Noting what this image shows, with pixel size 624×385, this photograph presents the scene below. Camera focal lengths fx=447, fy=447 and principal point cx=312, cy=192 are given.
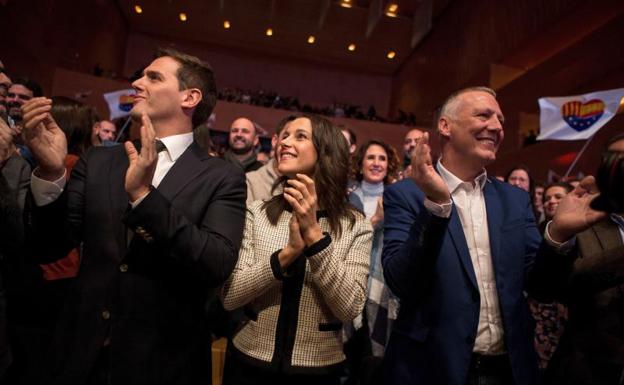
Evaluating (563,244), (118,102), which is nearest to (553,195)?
(563,244)

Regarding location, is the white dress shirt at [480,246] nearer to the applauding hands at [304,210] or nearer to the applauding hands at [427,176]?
the applauding hands at [427,176]

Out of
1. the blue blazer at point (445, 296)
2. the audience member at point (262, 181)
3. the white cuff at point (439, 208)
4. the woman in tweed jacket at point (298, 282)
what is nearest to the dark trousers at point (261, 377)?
the woman in tweed jacket at point (298, 282)

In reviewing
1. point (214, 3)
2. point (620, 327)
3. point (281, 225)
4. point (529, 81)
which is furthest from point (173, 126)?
point (214, 3)

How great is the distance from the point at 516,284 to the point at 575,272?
0.22 m

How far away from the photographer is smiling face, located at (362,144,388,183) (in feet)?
10.6

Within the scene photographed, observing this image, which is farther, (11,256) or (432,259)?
(11,256)

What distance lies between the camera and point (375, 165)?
127 inches

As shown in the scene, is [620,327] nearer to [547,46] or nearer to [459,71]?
[547,46]

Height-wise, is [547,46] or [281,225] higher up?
[547,46]

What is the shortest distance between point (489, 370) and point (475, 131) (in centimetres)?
83

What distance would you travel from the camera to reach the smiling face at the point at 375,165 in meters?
3.22

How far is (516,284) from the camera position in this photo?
1488 millimetres

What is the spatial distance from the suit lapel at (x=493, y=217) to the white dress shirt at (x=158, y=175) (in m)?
1.10

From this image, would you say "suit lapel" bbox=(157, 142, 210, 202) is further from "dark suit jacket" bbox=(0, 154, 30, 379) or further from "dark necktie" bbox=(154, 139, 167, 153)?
"dark suit jacket" bbox=(0, 154, 30, 379)
